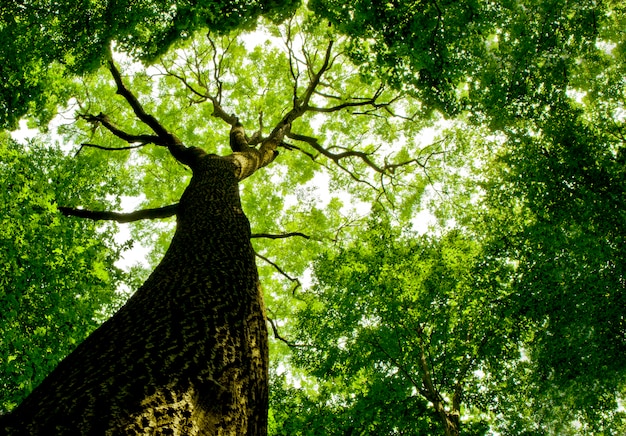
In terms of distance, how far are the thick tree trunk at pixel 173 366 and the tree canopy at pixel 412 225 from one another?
4.78m

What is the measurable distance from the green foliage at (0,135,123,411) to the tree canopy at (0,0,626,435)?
0.04m

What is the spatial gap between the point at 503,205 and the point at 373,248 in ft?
13.9

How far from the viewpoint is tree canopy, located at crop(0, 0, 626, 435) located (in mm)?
6657

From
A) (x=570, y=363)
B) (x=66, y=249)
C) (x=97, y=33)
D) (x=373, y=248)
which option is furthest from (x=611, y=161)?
(x=66, y=249)

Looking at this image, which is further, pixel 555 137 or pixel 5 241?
pixel 555 137

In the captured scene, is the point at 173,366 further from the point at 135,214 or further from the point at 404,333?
the point at 404,333

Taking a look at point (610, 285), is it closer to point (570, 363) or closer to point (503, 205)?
point (570, 363)

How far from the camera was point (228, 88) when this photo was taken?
603 inches

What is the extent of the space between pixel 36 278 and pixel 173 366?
240 inches

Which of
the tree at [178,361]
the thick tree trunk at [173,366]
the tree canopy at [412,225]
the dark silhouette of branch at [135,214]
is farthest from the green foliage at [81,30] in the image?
the thick tree trunk at [173,366]

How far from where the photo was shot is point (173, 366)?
2059 mm

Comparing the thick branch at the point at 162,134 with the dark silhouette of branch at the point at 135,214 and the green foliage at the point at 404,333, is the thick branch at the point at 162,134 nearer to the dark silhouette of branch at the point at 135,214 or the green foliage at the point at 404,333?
the dark silhouette of branch at the point at 135,214

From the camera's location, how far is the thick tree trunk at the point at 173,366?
5.44 ft

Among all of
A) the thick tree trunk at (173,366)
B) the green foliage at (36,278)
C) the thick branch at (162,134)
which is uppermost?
the thick branch at (162,134)
